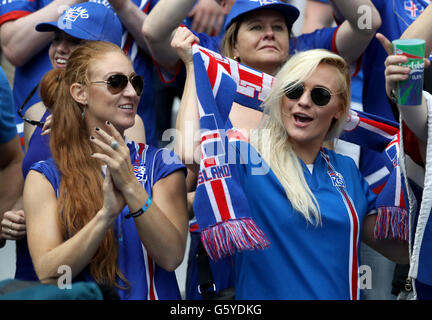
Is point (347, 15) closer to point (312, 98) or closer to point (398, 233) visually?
point (312, 98)

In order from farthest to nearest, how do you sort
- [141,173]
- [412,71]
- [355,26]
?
[355,26], [141,173], [412,71]

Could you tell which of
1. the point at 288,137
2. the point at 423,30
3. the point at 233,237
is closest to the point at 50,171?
the point at 233,237

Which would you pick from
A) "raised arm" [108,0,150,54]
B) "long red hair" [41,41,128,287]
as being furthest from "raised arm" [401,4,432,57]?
"raised arm" [108,0,150,54]

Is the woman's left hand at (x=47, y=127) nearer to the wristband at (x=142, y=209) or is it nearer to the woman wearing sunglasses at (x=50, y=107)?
the woman wearing sunglasses at (x=50, y=107)

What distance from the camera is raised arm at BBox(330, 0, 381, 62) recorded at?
3.79 m

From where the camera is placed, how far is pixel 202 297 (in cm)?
318

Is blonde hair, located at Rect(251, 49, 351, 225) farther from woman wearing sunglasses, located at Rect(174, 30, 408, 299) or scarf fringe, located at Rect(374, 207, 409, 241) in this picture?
scarf fringe, located at Rect(374, 207, 409, 241)

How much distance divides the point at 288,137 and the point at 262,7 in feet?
3.13

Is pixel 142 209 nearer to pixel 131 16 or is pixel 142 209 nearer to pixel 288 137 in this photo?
pixel 288 137

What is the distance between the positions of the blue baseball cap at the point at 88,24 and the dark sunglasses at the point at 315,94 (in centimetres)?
117

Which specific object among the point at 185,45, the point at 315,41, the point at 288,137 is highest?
the point at 315,41

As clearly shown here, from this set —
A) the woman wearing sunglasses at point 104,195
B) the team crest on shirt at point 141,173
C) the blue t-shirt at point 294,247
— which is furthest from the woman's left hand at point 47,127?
the blue t-shirt at point 294,247

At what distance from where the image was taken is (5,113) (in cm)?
325

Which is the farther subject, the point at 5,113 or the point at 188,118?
the point at 5,113
